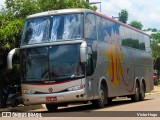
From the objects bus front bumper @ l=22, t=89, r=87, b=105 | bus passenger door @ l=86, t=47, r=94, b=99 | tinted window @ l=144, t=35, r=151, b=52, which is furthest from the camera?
tinted window @ l=144, t=35, r=151, b=52

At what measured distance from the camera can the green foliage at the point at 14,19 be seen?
1962cm

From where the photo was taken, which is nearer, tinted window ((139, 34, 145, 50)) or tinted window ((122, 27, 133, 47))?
tinted window ((122, 27, 133, 47))

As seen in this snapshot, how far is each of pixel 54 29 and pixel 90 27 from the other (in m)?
1.51

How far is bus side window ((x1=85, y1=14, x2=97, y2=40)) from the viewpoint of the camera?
1680 cm

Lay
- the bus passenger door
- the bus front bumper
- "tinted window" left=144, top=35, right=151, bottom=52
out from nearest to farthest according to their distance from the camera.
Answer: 1. the bus front bumper
2. the bus passenger door
3. "tinted window" left=144, top=35, right=151, bottom=52

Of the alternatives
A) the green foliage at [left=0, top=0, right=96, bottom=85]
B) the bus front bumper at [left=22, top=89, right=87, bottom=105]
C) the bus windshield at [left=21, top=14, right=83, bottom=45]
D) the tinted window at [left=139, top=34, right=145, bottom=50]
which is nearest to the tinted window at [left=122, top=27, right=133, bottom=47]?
the tinted window at [left=139, top=34, right=145, bottom=50]

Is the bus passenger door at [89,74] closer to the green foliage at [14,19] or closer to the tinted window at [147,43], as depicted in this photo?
the green foliage at [14,19]

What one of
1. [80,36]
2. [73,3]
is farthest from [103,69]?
[73,3]

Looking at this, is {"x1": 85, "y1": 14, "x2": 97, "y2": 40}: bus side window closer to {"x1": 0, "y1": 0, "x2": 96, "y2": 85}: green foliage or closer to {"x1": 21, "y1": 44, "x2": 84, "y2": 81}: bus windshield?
{"x1": 21, "y1": 44, "x2": 84, "y2": 81}: bus windshield

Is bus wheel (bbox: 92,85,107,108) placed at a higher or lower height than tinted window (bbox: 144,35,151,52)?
lower

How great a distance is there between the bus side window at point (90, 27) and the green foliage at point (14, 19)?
4164mm

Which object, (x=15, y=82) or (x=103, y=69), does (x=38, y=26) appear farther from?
(x=15, y=82)

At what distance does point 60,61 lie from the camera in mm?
16141

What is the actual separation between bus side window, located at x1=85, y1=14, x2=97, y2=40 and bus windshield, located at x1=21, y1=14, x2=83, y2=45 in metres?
0.39
